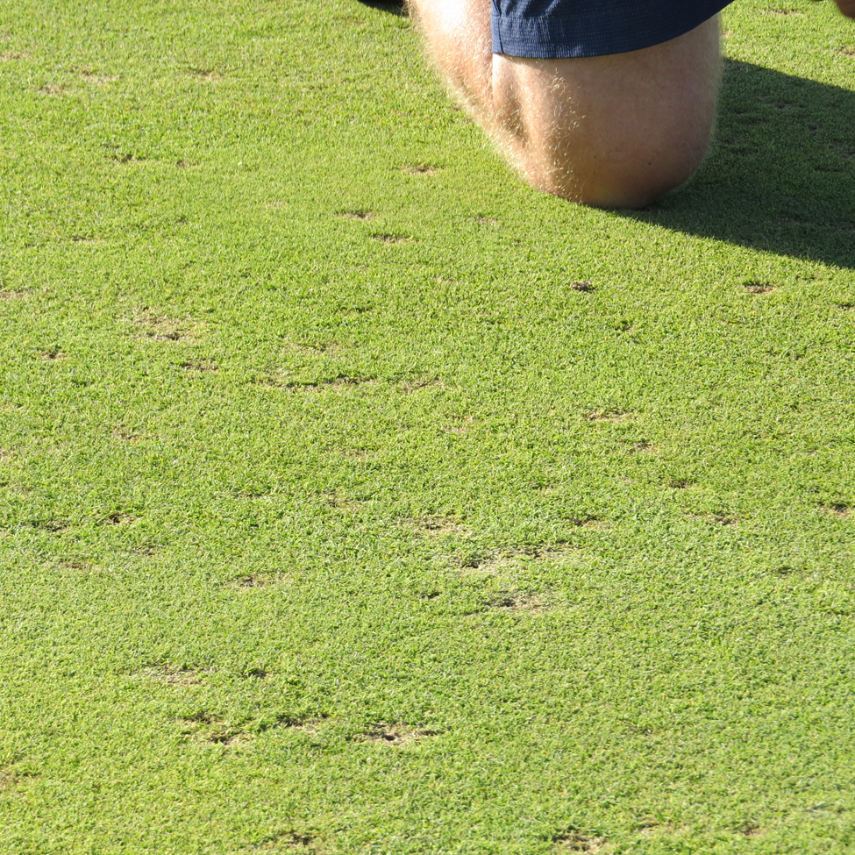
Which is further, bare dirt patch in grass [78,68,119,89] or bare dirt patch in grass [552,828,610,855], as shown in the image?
bare dirt patch in grass [78,68,119,89]

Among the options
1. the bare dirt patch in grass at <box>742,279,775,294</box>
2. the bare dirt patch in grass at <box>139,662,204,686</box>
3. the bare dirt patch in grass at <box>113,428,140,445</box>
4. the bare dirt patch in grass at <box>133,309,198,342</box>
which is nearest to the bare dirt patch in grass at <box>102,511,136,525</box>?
the bare dirt patch in grass at <box>113,428,140,445</box>

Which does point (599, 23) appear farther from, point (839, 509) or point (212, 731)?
point (212, 731)

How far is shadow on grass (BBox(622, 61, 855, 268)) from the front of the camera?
10.5 ft

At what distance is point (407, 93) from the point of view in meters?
3.94

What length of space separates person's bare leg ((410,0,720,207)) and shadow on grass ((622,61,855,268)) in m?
0.11

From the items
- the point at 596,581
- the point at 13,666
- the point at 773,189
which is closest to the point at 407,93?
the point at 773,189

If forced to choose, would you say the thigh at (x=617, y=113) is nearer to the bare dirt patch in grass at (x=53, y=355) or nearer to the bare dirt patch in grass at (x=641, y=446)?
the bare dirt patch in grass at (x=641, y=446)

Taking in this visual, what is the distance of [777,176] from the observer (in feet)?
11.5

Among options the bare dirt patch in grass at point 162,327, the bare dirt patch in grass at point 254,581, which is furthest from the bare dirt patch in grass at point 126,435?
the bare dirt patch in grass at point 254,581

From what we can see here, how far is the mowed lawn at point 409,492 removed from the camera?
1683 mm

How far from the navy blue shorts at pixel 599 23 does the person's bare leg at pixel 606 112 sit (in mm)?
39

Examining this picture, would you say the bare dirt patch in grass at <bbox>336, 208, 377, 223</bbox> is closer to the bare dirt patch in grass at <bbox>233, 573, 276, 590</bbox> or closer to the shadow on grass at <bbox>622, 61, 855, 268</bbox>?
the shadow on grass at <bbox>622, 61, 855, 268</bbox>

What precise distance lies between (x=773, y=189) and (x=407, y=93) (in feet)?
4.15

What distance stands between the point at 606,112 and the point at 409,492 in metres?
1.48
